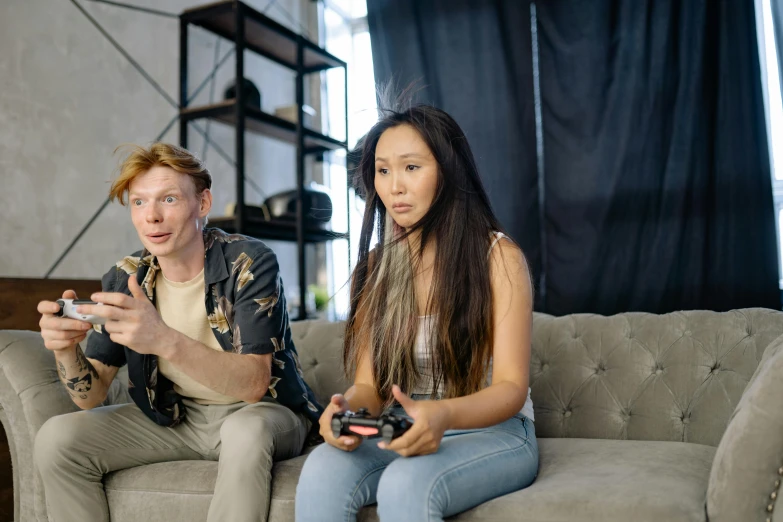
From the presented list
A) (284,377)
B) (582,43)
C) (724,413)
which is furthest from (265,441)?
(582,43)

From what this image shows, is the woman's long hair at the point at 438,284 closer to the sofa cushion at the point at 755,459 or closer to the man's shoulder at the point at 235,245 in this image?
the man's shoulder at the point at 235,245

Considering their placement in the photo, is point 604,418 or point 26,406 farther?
point 604,418

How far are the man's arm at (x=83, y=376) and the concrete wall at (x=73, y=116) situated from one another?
1.05 metres

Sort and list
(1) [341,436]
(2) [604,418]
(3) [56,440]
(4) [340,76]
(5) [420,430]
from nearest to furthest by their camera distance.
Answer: (5) [420,430] < (1) [341,436] < (3) [56,440] < (2) [604,418] < (4) [340,76]

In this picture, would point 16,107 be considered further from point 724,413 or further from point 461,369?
point 724,413

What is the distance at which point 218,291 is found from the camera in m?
1.63

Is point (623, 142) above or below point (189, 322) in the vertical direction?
above

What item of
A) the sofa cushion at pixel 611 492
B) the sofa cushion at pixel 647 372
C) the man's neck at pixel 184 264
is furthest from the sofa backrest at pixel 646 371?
the man's neck at pixel 184 264

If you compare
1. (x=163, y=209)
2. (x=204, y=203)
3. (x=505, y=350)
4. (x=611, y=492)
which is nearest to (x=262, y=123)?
(x=204, y=203)

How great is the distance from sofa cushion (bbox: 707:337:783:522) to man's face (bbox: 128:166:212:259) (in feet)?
4.10

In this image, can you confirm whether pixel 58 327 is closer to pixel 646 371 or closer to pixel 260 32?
pixel 646 371

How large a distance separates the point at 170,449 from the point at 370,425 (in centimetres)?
74

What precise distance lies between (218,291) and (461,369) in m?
0.62

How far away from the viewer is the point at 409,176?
148 centimetres
